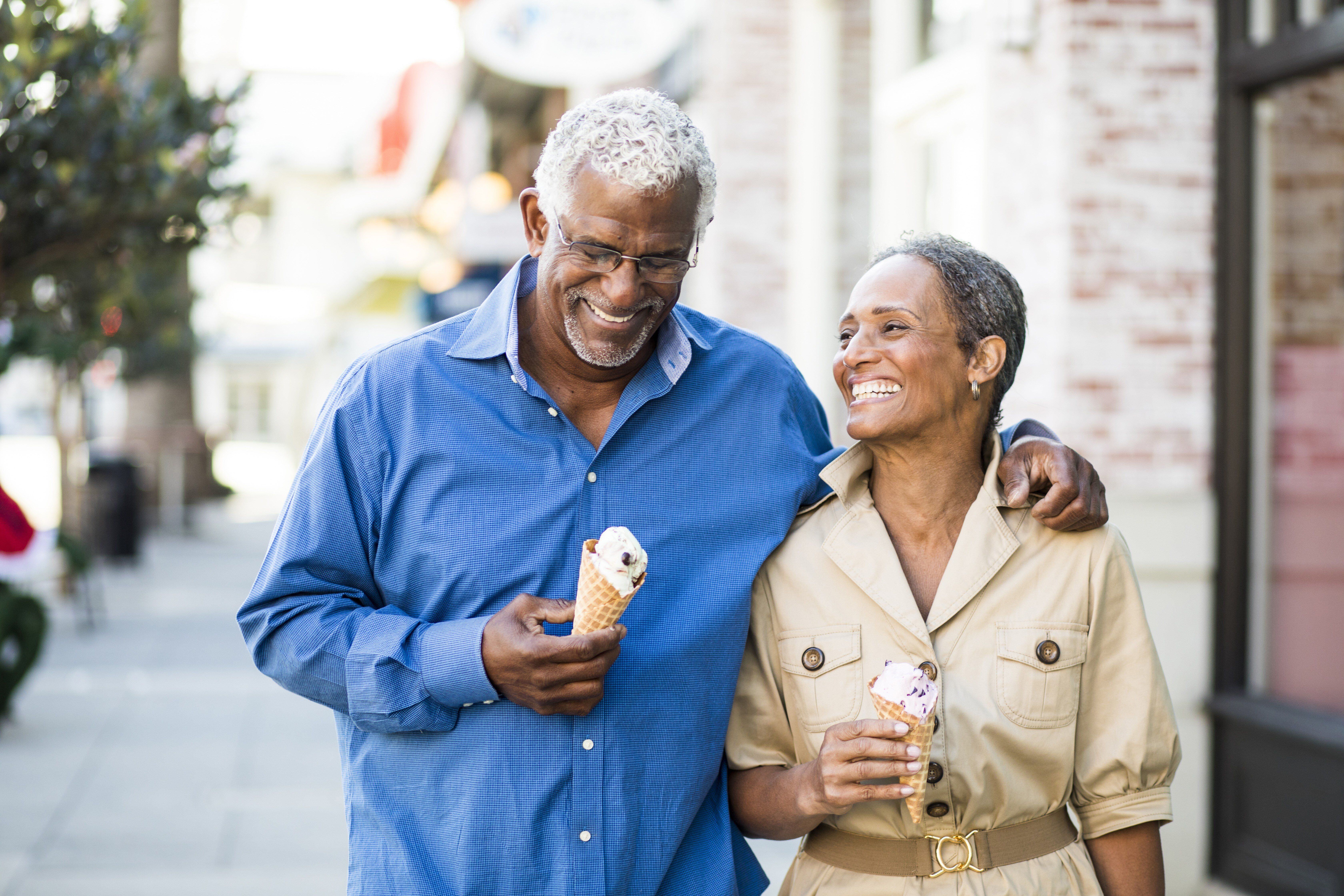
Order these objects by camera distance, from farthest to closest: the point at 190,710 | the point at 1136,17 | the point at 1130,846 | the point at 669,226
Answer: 1. the point at 190,710
2. the point at 1136,17
3. the point at 1130,846
4. the point at 669,226

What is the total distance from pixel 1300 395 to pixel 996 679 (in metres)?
3.22

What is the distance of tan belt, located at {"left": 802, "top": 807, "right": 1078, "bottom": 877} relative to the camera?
8.06 ft

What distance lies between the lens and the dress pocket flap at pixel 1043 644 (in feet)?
8.07

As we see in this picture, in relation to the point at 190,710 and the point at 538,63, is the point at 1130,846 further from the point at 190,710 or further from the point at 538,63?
the point at 190,710

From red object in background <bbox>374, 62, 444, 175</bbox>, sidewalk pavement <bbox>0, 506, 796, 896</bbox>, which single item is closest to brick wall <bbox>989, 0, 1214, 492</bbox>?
sidewalk pavement <bbox>0, 506, 796, 896</bbox>

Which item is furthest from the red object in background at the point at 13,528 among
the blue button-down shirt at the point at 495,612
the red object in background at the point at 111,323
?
the blue button-down shirt at the point at 495,612

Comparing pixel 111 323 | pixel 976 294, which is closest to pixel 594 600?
pixel 976 294

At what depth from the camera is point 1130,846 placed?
8.35 feet

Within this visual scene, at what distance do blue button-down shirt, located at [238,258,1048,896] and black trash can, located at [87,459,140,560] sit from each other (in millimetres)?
13863

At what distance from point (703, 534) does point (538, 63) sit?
19.4 feet

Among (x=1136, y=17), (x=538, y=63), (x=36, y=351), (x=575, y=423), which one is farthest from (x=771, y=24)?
(x=575, y=423)

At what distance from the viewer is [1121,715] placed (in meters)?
2.50

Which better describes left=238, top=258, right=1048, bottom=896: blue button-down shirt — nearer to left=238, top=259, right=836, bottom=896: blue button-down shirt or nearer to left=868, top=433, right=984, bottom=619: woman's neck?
left=238, top=259, right=836, bottom=896: blue button-down shirt

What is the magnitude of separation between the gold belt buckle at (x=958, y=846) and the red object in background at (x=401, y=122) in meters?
27.4
